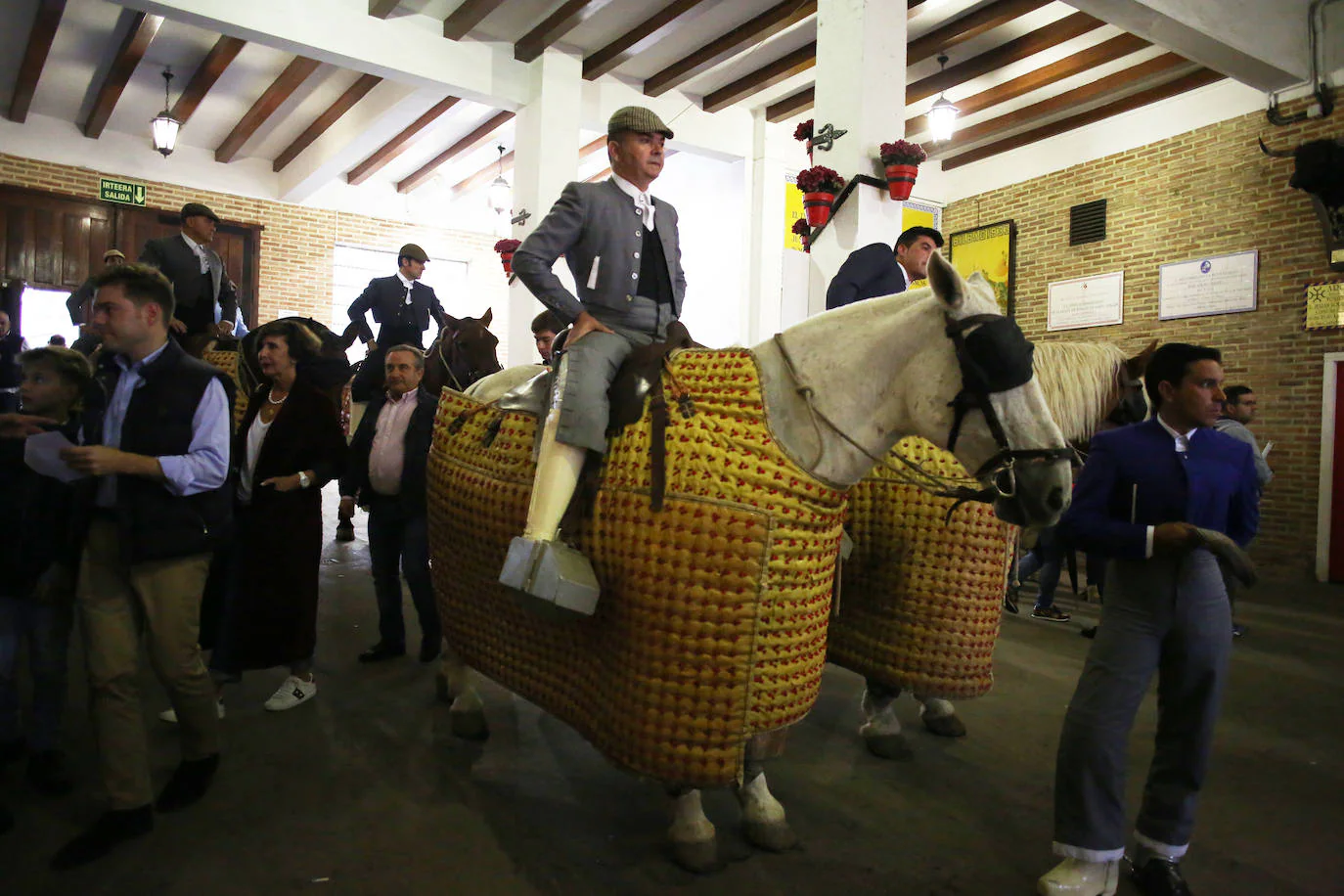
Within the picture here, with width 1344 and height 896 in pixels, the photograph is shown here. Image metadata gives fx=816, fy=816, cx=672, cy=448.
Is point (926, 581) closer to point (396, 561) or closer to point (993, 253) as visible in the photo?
point (396, 561)

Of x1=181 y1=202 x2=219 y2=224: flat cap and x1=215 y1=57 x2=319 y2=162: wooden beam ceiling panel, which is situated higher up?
x1=215 y1=57 x2=319 y2=162: wooden beam ceiling panel

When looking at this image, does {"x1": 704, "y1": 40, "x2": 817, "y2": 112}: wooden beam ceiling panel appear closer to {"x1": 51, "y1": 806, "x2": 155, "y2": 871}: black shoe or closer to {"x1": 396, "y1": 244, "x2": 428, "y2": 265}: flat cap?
{"x1": 396, "y1": 244, "x2": 428, "y2": 265}: flat cap

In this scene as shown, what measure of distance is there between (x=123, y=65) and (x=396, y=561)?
8.32 metres

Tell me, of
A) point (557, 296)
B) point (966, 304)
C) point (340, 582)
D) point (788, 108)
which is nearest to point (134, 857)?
point (557, 296)

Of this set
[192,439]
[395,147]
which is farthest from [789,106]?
[192,439]

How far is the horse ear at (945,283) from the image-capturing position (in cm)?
196

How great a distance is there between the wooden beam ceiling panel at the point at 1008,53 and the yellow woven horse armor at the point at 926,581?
264 inches

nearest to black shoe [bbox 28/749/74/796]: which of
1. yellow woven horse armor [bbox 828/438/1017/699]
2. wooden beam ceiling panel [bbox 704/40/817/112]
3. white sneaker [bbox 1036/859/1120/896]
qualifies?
yellow woven horse armor [bbox 828/438/1017/699]

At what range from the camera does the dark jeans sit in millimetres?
4180

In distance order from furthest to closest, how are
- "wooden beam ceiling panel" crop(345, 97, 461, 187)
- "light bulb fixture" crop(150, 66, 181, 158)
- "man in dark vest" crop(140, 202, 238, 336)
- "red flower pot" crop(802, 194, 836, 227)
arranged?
1. "wooden beam ceiling panel" crop(345, 97, 461, 187)
2. "light bulb fixture" crop(150, 66, 181, 158)
3. "red flower pot" crop(802, 194, 836, 227)
4. "man in dark vest" crop(140, 202, 238, 336)

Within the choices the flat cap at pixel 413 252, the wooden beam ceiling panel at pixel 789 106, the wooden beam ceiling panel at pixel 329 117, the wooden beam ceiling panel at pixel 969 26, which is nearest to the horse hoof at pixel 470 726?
the flat cap at pixel 413 252

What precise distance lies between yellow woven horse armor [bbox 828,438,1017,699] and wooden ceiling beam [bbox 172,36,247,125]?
8.59m

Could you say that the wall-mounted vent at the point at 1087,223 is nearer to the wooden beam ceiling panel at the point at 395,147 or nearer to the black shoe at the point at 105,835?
the wooden beam ceiling panel at the point at 395,147

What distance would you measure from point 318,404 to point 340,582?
293cm
